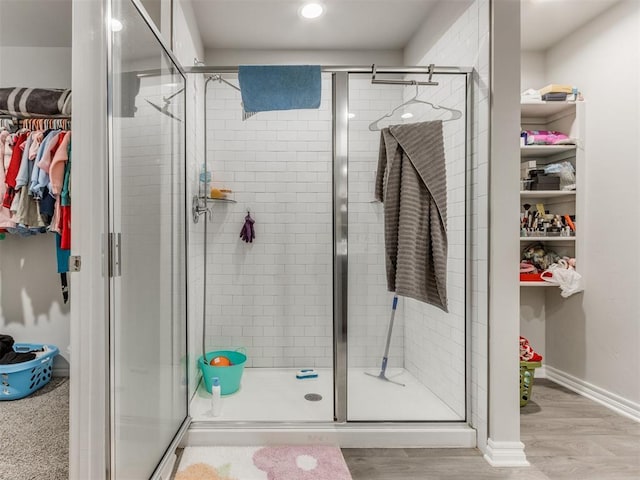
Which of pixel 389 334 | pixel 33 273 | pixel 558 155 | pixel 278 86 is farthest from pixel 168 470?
pixel 558 155

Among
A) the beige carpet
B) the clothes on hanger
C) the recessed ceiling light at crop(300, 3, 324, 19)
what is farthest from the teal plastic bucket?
the recessed ceiling light at crop(300, 3, 324, 19)

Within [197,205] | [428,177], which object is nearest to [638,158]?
[428,177]

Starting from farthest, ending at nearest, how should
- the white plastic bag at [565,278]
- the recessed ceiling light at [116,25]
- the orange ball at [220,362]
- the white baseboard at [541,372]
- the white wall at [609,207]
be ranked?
1. the white baseboard at [541,372]
2. the white plastic bag at [565,278]
3. the orange ball at [220,362]
4. the white wall at [609,207]
5. the recessed ceiling light at [116,25]

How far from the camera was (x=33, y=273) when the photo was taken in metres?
2.90

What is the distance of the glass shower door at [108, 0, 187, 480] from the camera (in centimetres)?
129

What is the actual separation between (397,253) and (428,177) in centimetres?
44

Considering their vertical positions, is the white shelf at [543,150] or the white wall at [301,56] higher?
the white wall at [301,56]

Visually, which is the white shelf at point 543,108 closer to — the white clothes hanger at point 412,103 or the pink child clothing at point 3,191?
the white clothes hanger at point 412,103

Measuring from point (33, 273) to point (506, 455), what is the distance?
134 inches

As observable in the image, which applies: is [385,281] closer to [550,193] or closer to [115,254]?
[115,254]

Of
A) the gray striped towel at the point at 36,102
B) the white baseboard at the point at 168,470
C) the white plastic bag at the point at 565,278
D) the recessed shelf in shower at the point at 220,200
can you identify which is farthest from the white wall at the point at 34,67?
the white plastic bag at the point at 565,278

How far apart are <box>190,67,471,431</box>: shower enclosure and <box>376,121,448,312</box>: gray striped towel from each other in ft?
0.45

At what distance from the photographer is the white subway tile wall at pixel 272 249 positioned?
2863 millimetres


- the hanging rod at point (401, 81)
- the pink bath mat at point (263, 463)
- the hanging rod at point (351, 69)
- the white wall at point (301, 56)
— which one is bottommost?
the pink bath mat at point (263, 463)
